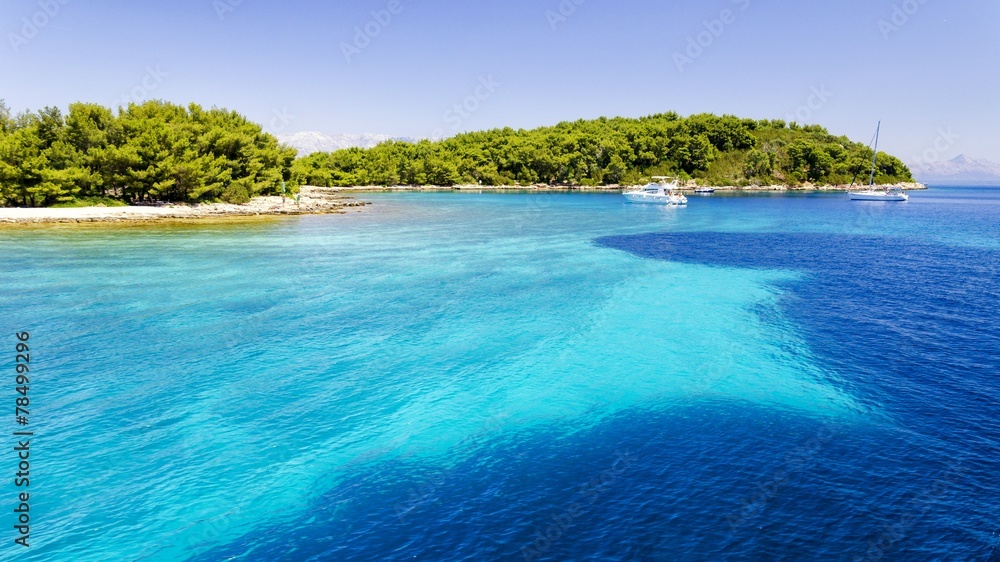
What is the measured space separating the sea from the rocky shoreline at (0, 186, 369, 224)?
29651 millimetres

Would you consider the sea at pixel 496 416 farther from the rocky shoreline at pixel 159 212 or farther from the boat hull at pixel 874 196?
the boat hull at pixel 874 196

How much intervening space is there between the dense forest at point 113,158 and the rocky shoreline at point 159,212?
2.87 metres

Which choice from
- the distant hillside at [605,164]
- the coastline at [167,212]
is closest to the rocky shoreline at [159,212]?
the coastline at [167,212]

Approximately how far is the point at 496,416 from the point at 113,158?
74157mm

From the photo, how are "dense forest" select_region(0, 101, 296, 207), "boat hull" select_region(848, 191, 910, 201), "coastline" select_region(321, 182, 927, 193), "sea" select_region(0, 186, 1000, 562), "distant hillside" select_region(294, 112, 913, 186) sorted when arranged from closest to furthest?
"sea" select_region(0, 186, 1000, 562) < "dense forest" select_region(0, 101, 296, 207) < "boat hull" select_region(848, 191, 910, 201) < "coastline" select_region(321, 182, 927, 193) < "distant hillside" select_region(294, 112, 913, 186)

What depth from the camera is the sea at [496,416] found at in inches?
452

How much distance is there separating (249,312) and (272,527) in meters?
18.8

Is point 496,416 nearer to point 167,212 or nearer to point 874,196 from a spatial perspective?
point 167,212

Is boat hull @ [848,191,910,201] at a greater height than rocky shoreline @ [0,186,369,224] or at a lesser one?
Result: greater

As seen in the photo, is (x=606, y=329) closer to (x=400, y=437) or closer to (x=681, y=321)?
(x=681, y=321)

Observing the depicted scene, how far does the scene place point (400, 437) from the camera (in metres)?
15.8

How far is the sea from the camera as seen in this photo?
1147 cm

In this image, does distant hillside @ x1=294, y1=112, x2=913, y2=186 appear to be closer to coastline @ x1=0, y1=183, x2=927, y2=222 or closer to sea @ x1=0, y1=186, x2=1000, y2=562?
coastline @ x1=0, y1=183, x2=927, y2=222

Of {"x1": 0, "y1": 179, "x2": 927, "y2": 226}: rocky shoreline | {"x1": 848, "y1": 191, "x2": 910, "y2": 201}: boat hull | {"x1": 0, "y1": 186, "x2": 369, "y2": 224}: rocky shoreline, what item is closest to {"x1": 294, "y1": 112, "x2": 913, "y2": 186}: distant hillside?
{"x1": 848, "y1": 191, "x2": 910, "y2": 201}: boat hull
